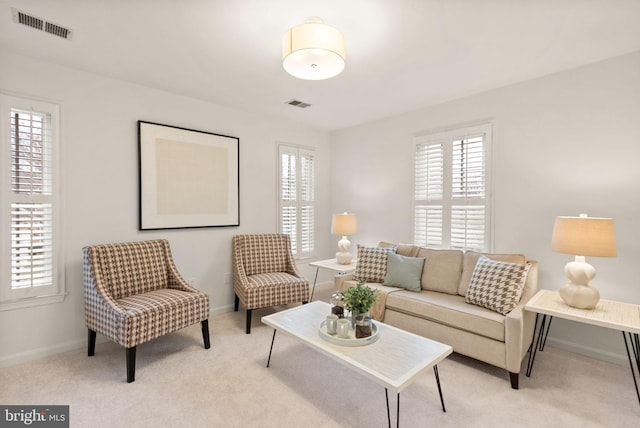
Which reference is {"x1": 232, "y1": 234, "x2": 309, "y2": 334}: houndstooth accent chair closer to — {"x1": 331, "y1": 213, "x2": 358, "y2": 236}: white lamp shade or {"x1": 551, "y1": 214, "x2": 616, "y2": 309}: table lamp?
{"x1": 331, "y1": 213, "x2": 358, "y2": 236}: white lamp shade

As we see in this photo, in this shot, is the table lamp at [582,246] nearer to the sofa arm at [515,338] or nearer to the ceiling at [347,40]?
the sofa arm at [515,338]

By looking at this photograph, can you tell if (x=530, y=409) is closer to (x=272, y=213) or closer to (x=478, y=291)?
(x=478, y=291)

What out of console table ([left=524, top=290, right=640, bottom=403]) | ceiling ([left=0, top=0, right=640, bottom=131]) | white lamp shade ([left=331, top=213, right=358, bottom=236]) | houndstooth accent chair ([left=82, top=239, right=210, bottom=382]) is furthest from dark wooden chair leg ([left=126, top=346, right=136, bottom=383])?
console table ([left=524, top=290, right=640, bottom=403])

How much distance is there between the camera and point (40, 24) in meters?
2.15

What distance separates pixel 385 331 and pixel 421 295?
933 mm

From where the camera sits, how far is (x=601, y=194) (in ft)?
8.79

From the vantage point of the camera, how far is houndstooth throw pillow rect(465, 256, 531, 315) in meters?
2.49

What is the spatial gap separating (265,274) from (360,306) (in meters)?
1.91

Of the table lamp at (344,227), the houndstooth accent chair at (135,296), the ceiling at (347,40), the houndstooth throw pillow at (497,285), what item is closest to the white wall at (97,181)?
the ceiling at (347,40)

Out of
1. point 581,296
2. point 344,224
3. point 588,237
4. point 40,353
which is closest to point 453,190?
point 344,224

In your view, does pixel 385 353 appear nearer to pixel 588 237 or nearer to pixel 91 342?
pixel 588 237

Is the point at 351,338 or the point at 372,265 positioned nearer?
the point at 351,338

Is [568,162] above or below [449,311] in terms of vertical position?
above

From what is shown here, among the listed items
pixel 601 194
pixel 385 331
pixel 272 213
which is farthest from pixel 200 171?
pixel 601 194
